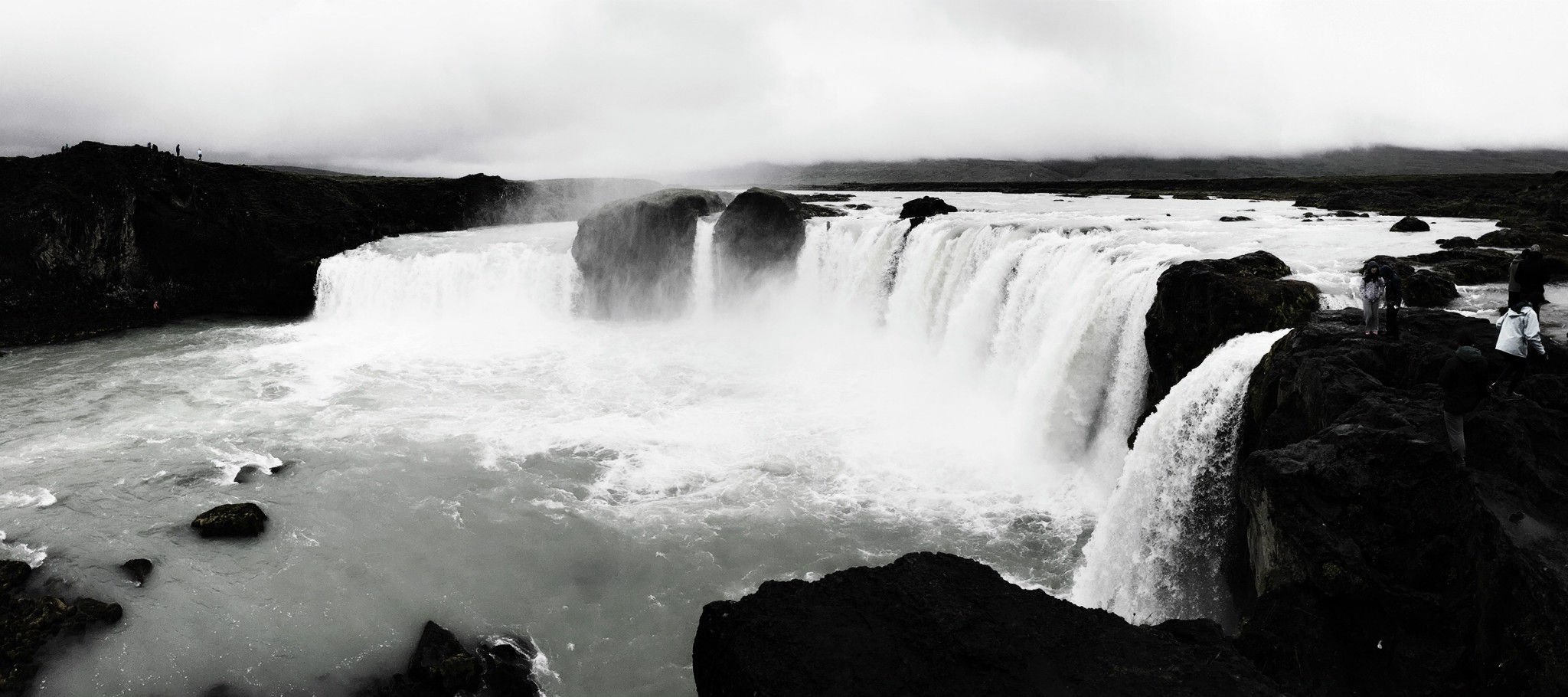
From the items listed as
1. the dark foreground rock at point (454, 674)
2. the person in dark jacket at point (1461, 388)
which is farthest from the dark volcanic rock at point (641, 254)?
the person in dark jacket at point (1461, 388)

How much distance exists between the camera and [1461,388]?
736 centimetres

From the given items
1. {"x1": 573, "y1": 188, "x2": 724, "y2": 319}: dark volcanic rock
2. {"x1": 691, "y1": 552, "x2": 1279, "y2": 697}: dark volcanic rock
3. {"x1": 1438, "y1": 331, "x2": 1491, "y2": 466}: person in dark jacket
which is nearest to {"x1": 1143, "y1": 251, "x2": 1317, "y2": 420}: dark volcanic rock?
{"x1": 1438, "y1": 331, "x2": 1491, "y2": 466}: person in dark jacket

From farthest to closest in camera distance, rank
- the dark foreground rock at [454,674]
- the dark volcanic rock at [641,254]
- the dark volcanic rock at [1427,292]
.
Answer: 1. the dark volcanic rock at [641,254]
2. the dark volcanic rock at [1427,292]
3. the dark foreground rock at [454,674]

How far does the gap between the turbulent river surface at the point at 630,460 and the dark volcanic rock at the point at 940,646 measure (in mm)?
4375

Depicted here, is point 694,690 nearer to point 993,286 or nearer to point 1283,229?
point 993,286

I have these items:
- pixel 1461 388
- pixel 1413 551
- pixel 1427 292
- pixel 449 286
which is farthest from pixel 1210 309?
pixel 449 286

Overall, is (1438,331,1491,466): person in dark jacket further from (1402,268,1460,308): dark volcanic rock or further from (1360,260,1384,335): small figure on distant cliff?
(1402,268,1460,308): dark volcanic rock

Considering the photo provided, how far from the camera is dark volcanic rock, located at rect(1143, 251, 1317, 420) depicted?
13.3 m

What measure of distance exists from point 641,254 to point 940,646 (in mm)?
28918

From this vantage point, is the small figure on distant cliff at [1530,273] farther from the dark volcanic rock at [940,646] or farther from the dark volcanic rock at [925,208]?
the dark volcanic rock at [925,208]

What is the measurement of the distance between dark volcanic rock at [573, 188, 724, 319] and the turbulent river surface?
3754 millimetres

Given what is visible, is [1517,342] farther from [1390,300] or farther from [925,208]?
[925,208]

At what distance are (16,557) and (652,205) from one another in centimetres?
2383

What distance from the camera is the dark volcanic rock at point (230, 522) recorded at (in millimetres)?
13719
